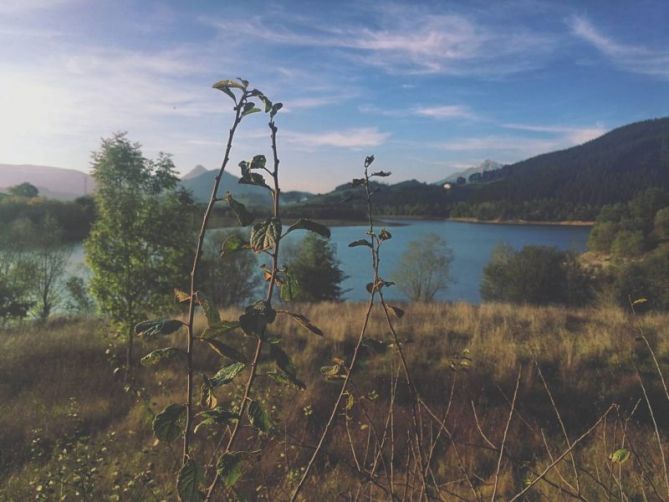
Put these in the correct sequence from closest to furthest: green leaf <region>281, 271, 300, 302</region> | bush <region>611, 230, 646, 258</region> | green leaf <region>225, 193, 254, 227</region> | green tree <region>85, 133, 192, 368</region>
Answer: green leaf <region>225, 193, 254, 227</region> < green leaf <region>281, 271, 300, 302</region> < green tree <region>85, 133, 192, 368</region> < bush <region>611, 230, 646, 258</region>

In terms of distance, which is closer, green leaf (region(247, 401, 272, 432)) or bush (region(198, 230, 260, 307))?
green leaf (region(247, 401, 272, 432))

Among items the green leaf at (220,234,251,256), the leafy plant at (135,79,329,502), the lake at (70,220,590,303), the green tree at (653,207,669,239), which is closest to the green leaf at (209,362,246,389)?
the leafy plant at (135,79,329,502)

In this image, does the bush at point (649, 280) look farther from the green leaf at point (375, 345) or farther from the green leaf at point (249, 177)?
the green leaf at point (249, 177)

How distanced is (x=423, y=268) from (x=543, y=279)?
9753mm

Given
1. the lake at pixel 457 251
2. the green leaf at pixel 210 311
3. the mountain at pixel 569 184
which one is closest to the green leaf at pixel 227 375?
the green leaf at pixel 210 311

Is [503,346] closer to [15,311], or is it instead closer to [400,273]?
[15,311]

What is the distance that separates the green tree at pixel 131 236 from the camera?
754cm

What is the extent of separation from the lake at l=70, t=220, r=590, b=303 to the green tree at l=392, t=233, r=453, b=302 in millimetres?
1692

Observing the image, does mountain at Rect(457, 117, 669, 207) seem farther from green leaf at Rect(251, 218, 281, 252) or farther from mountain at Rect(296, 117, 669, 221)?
green leaf at Rect(251, 218, 281, 252)

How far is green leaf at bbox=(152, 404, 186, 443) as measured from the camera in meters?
0.97

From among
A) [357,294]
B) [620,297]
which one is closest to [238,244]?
[620,297]

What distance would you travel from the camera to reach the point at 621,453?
1271mm

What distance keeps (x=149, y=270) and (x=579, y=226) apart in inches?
3331

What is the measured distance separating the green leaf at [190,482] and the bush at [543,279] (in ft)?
96.1
